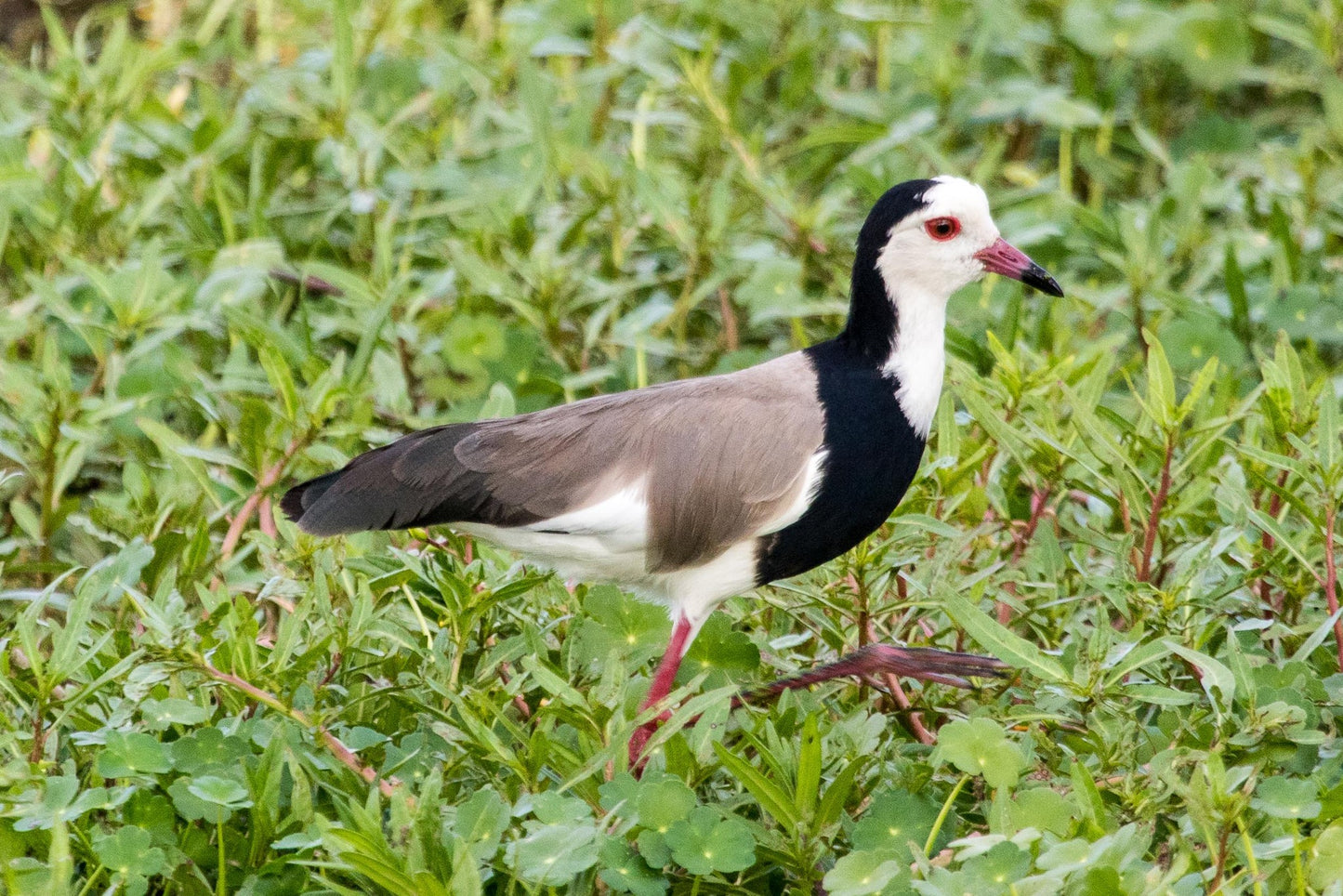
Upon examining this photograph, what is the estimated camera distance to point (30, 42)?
6789mm

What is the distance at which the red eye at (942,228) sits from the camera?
345cm

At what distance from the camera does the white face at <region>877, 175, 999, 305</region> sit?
3447mm

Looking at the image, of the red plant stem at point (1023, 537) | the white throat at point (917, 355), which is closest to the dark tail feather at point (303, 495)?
the white throat at point (917, 355)

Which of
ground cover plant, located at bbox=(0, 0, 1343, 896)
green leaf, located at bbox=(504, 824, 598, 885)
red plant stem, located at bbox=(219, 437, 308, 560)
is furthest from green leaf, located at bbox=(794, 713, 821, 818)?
red plant stem, located at bbox=(219, 437, 308, 560)

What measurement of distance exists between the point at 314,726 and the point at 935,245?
1536 mm

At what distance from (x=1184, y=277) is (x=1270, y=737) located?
8.24 feet

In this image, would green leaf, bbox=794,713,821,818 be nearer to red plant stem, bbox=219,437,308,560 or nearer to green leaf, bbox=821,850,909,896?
green leaf, bbox=821,850,909,896

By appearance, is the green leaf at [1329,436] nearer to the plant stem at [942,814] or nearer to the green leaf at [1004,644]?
the green leaf at [1004,644]

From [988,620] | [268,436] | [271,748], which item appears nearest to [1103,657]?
[988,620]

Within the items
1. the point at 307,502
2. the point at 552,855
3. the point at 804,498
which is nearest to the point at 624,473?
the point at 804,498

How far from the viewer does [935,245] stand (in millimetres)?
3449

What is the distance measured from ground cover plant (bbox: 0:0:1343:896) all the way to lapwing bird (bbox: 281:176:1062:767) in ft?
0.48

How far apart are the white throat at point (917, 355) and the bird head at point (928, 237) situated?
2 cm

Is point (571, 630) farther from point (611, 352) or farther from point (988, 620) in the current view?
point (611, 352)
